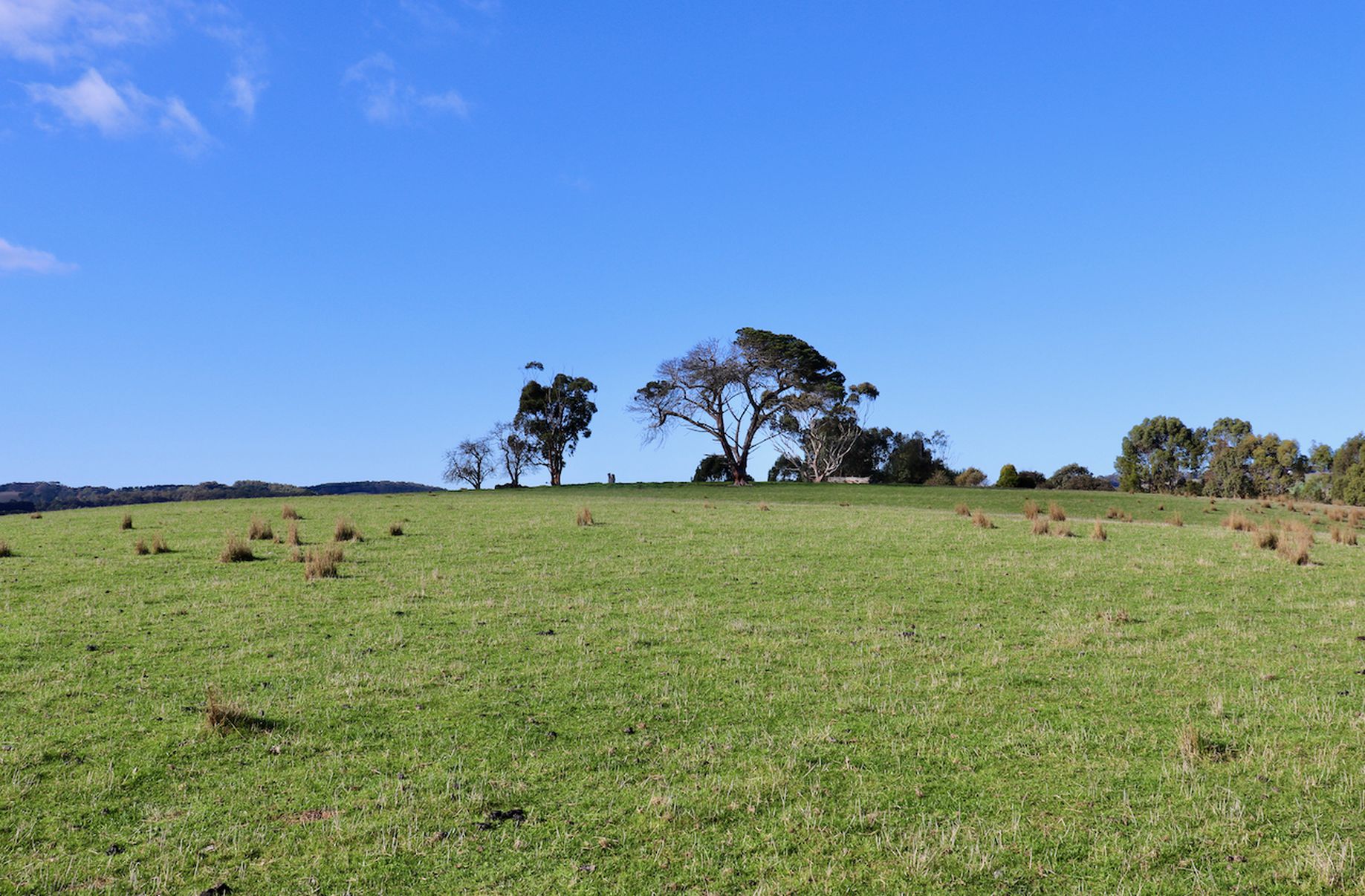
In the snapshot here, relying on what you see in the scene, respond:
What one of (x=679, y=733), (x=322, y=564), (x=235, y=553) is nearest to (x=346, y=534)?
(x=235, y=553)

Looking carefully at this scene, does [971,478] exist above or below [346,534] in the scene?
above

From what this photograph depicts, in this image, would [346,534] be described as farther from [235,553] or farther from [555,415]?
[555,415]

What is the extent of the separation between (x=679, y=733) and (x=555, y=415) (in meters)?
77.8

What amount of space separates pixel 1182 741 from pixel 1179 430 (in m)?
96.9

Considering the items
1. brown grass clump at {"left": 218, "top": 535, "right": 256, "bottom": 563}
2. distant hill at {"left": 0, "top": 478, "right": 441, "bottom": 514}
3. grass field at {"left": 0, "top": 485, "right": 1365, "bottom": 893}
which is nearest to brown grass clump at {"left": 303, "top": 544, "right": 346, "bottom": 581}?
grass field at {"left": 0, "top": 485, "right": 1365, "bottom": 893}

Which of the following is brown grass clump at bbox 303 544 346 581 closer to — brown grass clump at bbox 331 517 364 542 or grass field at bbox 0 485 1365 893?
grass field at bbox 0 485 1365 893

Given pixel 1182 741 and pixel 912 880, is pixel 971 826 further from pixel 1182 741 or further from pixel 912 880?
pixel 1182 741

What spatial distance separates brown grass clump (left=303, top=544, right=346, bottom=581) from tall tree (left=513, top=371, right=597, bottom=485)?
68171 mm

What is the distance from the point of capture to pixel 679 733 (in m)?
6.31

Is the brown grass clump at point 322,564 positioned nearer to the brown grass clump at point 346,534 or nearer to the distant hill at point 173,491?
the brown grass clump at point 346,534

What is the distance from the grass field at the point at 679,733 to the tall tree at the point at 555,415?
226 feet

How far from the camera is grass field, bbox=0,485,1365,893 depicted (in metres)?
4.46

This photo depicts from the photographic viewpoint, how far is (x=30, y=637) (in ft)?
30.3

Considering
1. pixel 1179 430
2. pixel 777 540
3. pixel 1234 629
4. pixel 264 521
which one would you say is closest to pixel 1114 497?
pixel 777 540
